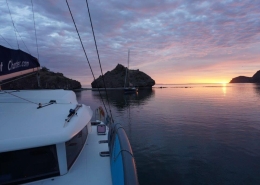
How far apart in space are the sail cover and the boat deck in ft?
9.98

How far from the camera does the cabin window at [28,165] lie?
3.45 m

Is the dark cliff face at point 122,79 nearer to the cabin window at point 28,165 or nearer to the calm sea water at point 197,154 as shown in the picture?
the calm sea water at point 197,154

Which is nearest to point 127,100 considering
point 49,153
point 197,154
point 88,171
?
point 197,154

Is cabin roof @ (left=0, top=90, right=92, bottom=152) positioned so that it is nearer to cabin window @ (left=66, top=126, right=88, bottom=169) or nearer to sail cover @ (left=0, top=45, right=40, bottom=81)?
cabin window @ (left=66, top=126, right=88, bottom=169)

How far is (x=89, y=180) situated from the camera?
12.6 feet

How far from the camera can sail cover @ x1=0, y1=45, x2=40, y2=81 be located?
470cm

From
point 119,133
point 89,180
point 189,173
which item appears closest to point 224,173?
point 189,173

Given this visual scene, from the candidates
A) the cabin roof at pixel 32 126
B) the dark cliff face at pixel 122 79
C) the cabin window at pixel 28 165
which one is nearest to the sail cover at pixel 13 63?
the cabin roof at pixel 32 126

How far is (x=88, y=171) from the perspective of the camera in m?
4.18

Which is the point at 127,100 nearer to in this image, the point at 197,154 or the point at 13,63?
the point at 197,154

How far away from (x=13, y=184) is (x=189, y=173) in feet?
22.6

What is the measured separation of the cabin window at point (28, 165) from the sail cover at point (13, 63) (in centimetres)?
229

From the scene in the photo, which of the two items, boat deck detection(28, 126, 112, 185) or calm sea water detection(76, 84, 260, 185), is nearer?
boat deck detection(28, 126, 112, 185)

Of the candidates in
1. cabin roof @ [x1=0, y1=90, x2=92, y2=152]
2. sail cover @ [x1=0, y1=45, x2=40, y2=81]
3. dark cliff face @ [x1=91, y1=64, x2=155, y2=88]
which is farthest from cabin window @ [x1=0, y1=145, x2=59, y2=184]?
dark cliff face @ [x1=91, y1=64, x2=155, y2=88]
